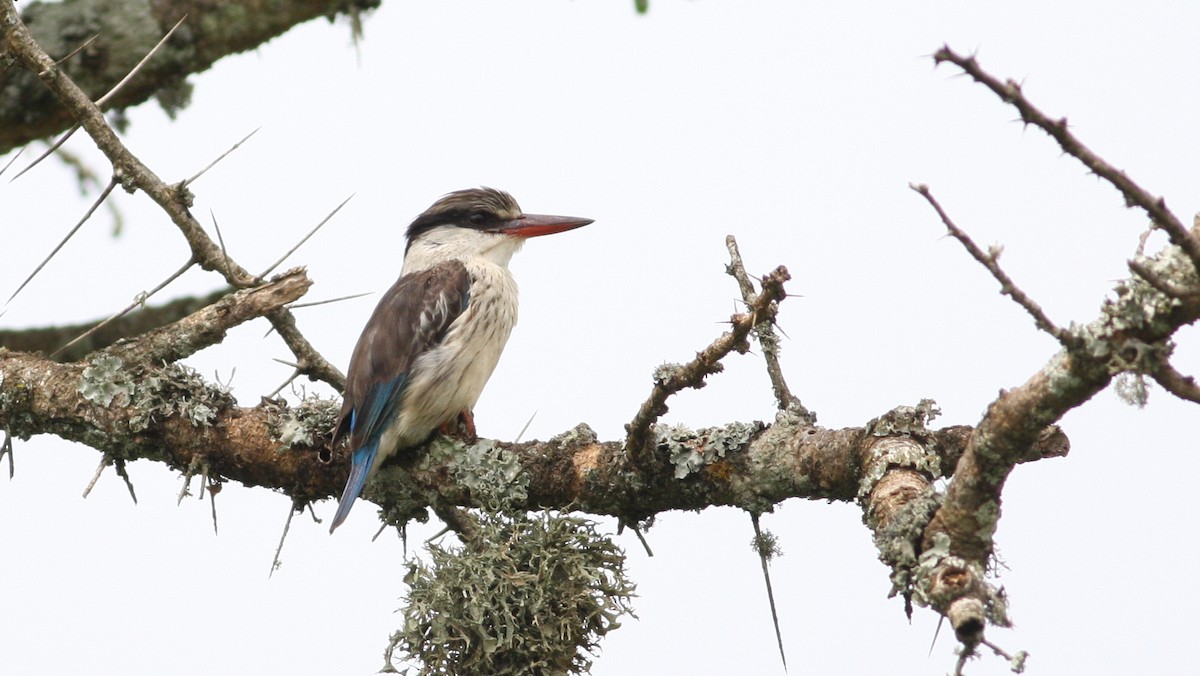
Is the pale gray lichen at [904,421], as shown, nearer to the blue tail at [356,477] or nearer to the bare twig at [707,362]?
the bare twig at [707,362]

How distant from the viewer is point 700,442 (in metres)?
3.17

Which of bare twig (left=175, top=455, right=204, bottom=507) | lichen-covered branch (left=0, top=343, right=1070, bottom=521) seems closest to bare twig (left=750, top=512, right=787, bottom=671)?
lichen-covered branch (left=0, top=343, right=1070, bottom=521)

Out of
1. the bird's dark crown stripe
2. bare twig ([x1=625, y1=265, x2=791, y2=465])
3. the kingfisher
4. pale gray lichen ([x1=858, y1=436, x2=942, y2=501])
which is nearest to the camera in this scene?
bare twig ([x1=625, y1=265, x2=791, y2=465])

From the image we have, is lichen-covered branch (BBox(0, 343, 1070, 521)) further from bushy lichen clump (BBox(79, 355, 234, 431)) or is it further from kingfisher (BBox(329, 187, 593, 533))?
kingfisher (BBox(329, 187, 593, 533))

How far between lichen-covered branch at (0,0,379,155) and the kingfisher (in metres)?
1.03

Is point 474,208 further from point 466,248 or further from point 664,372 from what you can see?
point 664,372

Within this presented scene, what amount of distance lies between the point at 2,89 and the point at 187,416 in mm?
1241

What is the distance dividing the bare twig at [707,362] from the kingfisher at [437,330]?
37.5 inches

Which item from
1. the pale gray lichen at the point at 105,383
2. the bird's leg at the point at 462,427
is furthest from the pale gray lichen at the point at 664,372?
the pale gray lichen at the point at 105,383

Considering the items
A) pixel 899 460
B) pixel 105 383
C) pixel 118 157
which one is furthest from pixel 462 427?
pixel 899 460

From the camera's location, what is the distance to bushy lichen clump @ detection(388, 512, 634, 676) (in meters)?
3.11

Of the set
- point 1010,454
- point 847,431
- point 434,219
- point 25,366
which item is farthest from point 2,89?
point 1010,454

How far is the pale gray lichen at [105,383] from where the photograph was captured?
3.59 m

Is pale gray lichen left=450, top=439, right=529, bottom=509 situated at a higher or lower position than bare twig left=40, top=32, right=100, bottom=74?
lower
